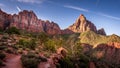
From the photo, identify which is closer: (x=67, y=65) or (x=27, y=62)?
(x=27, y=62)

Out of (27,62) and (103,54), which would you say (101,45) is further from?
(27,62)

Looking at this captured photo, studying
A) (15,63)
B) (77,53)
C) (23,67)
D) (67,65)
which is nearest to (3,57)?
(15,63)

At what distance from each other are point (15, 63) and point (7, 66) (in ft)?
8.28

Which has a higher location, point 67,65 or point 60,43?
point 60,43

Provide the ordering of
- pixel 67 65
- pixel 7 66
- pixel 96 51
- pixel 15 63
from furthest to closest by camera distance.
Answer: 1. pixel 96 51
2. pixel 67 65
3. pixel 15 63
4. pixel 7 66

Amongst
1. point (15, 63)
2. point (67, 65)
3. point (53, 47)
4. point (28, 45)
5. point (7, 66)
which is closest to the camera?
point (7, 66)

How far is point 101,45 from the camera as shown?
199 m

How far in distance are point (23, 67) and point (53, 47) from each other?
126 feet

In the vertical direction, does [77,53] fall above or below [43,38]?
below

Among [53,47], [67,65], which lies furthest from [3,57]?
[53,47]

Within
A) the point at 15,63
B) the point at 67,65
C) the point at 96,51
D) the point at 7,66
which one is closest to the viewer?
the point at 7,66

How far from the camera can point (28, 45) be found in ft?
170

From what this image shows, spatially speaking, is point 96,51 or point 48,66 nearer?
point 48,66

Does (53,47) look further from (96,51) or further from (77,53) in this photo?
(96,51)
